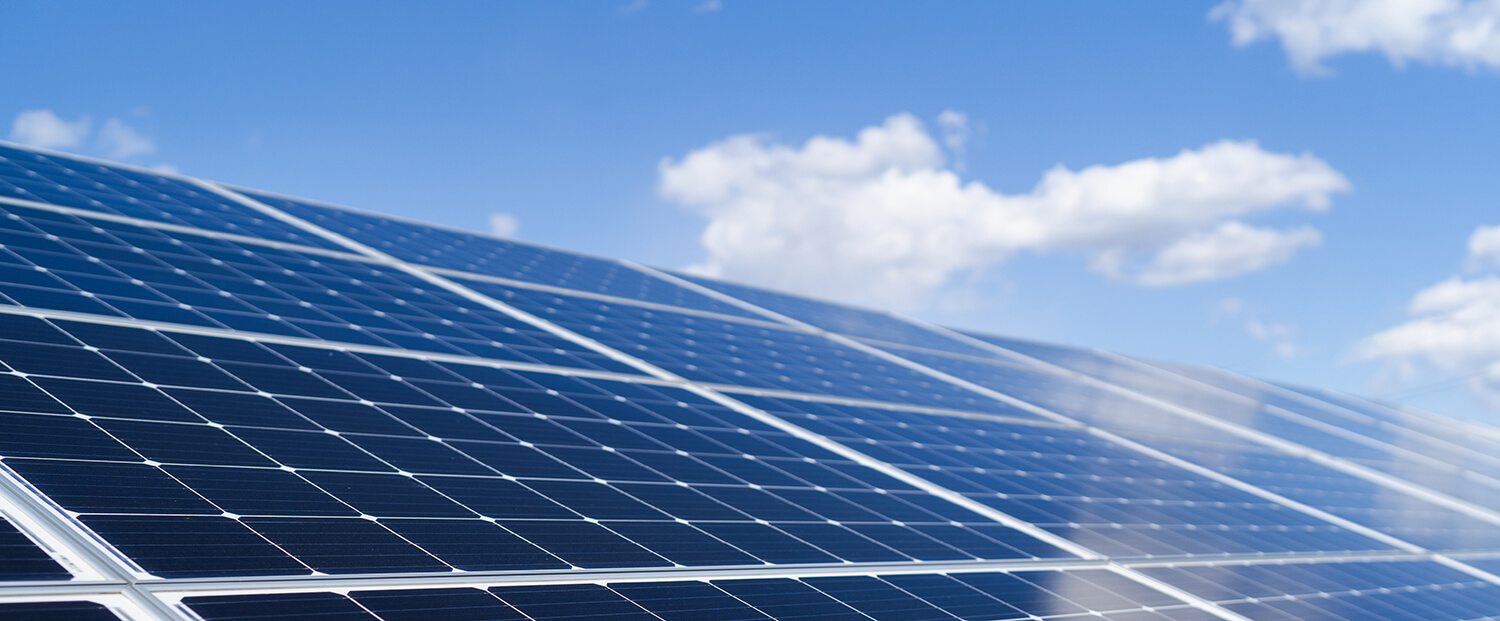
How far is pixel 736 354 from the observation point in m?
19.5

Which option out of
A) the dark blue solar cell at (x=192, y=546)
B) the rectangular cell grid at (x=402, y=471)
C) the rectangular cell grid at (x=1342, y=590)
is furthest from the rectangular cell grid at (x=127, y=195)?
the rectangular cell grid at (x=1342, y=590)

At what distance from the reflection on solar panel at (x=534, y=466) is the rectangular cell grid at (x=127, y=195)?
11 cm

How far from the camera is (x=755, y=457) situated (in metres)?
12.9

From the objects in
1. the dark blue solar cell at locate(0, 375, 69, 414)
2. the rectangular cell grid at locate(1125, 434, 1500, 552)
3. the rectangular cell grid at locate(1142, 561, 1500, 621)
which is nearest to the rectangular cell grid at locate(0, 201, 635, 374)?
the dark blue solar cell at locate(0, 375, 69, 414)

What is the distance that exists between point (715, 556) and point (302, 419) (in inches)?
140

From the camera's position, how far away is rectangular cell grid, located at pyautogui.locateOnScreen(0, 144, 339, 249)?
16.3 meters

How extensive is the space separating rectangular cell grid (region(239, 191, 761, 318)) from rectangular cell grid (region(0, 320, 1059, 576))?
8739 mm

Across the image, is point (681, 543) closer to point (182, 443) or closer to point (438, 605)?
point (438, 605)

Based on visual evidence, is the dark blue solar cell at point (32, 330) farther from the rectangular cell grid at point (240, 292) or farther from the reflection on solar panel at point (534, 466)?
the rectangular cell grid at point (240, 292)

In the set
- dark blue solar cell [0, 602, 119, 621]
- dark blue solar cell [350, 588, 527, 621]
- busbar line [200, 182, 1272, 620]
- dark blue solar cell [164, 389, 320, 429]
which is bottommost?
dark blue solar cell [0, 602, 119, 621]

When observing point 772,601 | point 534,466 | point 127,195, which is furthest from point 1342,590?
point 127,195

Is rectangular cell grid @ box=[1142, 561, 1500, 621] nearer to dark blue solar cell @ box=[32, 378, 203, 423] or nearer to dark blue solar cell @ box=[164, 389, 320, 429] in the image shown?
dark blue solar cell @ box=[164, 389, 320, 429]

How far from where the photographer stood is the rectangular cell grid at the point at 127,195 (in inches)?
642

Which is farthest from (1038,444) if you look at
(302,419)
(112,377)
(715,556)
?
(112,377)
